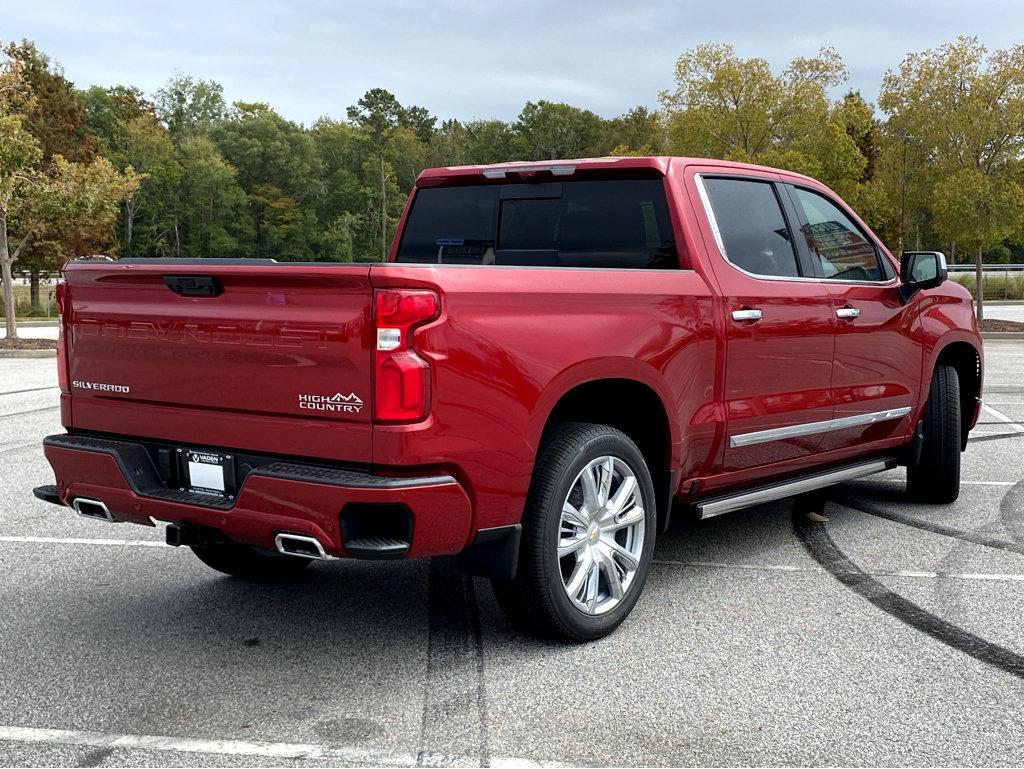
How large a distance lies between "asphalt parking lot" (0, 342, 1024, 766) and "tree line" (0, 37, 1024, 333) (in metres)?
19.3

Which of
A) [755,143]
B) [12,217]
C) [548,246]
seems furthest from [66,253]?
[548,246]

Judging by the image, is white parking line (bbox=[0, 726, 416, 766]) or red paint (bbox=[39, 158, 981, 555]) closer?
white parking line (bbox=[0, 726, 416, 766])

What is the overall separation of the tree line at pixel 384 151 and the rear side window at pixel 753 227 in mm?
19674

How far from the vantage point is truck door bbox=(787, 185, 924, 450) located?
225 inches

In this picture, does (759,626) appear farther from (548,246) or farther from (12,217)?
(12,217)

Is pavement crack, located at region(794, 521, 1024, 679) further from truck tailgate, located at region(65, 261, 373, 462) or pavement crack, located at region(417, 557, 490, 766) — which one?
truck tailgate, located at region(65, 261, 373, 462)

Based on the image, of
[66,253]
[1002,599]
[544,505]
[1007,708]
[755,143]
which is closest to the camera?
[1007,708]

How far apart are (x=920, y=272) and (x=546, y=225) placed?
2289 millimetres

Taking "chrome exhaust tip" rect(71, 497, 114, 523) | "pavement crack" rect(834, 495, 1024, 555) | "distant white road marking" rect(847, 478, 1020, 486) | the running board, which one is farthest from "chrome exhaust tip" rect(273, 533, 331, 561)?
"distant white road marking" rect(847, 478, 1020, 486)

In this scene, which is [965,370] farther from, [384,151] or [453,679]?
[384,151]

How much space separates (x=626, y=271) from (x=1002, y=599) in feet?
7.50

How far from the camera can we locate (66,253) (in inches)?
1740

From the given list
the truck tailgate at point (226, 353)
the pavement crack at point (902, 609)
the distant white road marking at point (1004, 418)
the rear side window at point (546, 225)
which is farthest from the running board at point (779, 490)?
the distant white road marking at point (1004, 418)

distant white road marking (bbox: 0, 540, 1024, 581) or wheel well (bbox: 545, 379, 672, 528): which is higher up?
wheel well (bbox: 545, 379, 672, 528)
